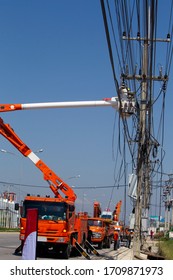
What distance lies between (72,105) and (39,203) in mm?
4902

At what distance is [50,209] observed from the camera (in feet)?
78.3

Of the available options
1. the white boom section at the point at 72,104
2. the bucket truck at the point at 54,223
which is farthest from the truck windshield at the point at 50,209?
the white boom section at the point at 72,104

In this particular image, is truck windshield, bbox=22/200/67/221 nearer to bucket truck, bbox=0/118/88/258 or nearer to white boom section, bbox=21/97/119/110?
bucket truck, bbox=0/118/88/258

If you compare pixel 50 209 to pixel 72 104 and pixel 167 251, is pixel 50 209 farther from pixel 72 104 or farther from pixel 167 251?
pixel 167 251

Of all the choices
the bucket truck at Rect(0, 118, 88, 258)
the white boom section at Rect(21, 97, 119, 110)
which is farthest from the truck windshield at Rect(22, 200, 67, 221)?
the white boom section at Rect(21, 97, 119, 110)

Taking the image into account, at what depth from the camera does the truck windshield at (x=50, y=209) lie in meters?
23.7

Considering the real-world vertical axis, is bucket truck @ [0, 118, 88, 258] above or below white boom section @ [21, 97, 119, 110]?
below

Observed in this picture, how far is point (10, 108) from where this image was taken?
28234mm

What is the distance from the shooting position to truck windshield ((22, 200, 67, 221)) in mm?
23734

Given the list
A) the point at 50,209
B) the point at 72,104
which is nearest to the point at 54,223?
the point at 50,209

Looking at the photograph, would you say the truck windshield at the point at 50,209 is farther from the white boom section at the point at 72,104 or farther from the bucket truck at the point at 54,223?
the white boom section at the point at 72,104
